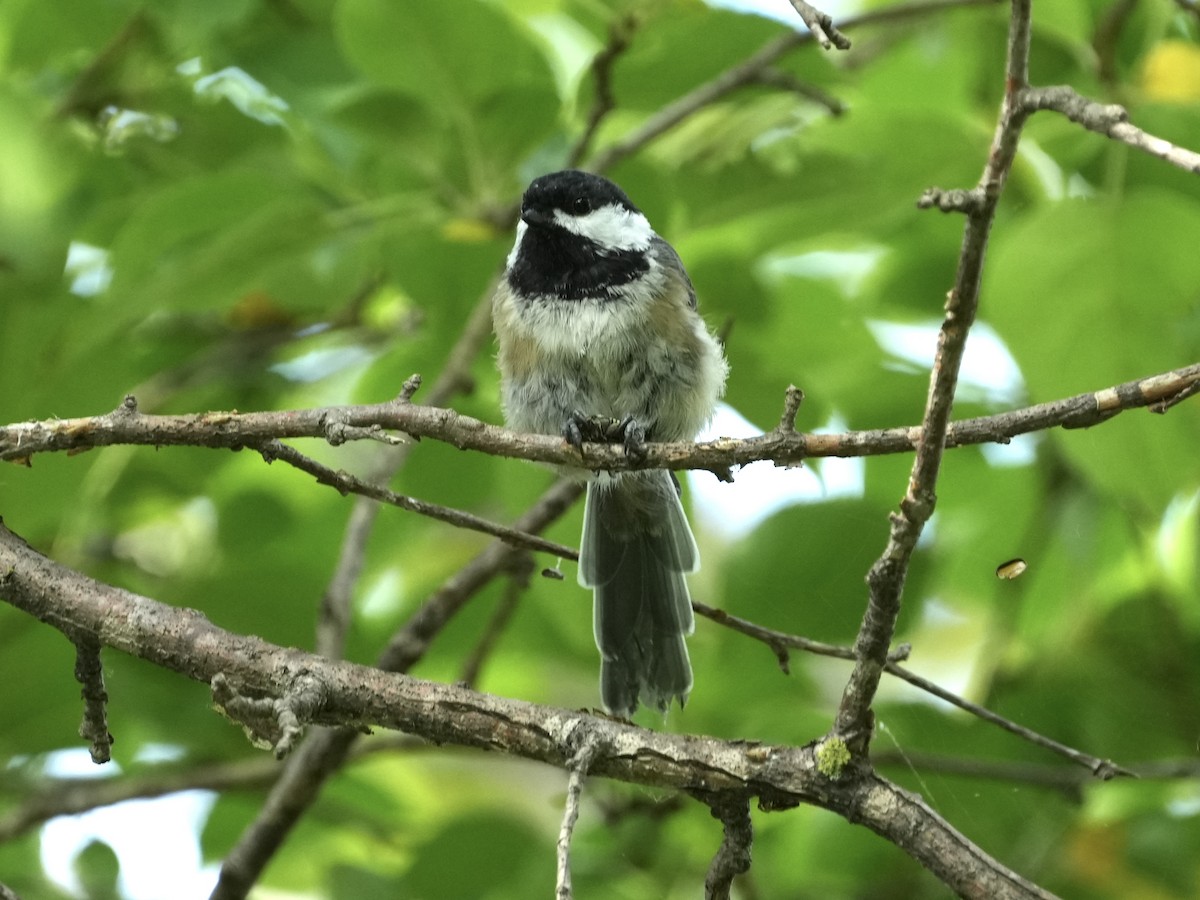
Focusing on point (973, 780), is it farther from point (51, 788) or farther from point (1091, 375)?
point (51, 788)

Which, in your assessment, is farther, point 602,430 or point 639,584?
point 639,584

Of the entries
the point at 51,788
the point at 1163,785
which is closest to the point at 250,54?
the point at 51,788

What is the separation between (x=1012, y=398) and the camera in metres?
2.62

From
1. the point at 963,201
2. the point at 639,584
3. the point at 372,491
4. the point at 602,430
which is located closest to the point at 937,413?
the point at 963,201

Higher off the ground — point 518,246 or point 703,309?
point 518,246

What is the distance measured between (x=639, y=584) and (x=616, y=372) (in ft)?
1.51

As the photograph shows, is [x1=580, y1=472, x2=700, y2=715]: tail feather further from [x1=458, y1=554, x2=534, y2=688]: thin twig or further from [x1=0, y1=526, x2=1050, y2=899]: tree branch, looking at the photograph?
[x1=0, y1=526, x2=1050, y2=899]: tree branch

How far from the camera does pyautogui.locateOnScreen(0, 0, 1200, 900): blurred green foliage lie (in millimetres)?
2133

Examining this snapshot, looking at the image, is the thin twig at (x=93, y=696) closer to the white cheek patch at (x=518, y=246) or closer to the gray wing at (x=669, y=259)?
the white cheek patch at (x=518, y=246)

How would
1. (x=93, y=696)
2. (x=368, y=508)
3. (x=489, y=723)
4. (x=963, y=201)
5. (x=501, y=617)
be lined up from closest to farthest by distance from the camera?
(x=963, y=201), (x=489, y=723), (x=93, y=696), (x=368, y=508), (x=501, y=617)

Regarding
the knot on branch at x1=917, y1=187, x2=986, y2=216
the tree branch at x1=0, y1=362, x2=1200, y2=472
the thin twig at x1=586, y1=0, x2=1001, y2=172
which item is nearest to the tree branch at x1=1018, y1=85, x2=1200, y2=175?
Answer: the knot on branch at x1=917, y1=187, x2=986, y2=216

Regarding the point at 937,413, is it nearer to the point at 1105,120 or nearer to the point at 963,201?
the point at 963,201

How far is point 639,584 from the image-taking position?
2652 mm

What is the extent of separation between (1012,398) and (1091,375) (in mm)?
511
